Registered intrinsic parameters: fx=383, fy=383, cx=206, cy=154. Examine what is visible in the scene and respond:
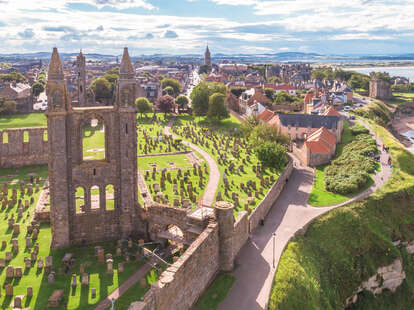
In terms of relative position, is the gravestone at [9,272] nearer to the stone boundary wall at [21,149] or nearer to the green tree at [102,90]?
the stone boundary wall at [21,149]

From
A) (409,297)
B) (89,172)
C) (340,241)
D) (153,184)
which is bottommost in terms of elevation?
(409,297)

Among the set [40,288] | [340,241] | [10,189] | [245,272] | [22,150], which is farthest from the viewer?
[22,150]

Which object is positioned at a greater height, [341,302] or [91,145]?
[91,145]

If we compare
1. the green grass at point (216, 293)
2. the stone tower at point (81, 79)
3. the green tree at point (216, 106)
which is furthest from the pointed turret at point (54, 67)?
the green tree at point (216, 106)

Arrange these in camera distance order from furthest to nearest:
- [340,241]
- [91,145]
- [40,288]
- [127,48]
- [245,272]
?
[91,145] → [340,241] → [127,48] → [245,272] → [40,288]

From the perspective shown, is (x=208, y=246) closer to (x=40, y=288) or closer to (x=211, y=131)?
(x=40, y=288)

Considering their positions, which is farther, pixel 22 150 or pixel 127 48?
pixel 22 150

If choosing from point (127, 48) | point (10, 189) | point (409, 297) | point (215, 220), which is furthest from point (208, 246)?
point (10, 189)

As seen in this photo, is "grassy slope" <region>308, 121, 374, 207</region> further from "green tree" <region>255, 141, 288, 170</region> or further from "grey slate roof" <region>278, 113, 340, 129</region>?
"grey slate roof" <region>278, 113, 340, 129</region>
